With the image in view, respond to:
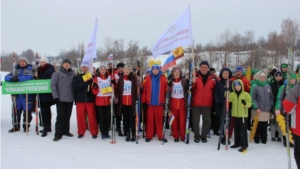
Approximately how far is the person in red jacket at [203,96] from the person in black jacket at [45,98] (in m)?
4.43

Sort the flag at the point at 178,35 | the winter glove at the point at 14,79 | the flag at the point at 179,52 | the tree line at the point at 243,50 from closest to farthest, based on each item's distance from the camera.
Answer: the flag at the point at 178,35 < the flag at the point at 179,52 < the winter glove at the point at 14,79 < the tree line at the point at 243,50

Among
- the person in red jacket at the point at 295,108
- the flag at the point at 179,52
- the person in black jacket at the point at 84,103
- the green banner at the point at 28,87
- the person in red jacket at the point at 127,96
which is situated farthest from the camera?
the green banner at the point at 28,87

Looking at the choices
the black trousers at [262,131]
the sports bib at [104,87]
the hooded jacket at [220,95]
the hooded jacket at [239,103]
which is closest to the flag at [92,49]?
the sports bib at [104,87]

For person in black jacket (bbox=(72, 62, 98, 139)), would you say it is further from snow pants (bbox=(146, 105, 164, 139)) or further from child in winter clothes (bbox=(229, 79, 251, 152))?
child in winter clothes (bbox=(229, 79, 251, 152))

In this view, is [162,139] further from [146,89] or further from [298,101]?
[298,101]

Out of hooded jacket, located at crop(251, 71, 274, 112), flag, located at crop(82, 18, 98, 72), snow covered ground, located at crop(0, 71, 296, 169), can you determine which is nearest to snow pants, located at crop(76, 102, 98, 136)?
snow covered ground, located at crop(0, 71, 296, 169)

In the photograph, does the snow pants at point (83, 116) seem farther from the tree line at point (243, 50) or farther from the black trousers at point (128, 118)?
the tree line at point (243, 50)

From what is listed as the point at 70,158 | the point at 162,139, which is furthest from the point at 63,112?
the point at 162,139

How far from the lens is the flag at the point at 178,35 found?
21.0 ft

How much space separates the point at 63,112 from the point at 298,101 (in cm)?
592

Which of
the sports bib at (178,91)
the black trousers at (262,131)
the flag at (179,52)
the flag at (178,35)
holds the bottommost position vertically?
the black trousers at (262,131)

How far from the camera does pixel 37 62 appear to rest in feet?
25.3

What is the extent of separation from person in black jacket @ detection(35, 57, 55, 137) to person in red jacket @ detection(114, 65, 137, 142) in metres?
2.24

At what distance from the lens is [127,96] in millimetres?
6832
